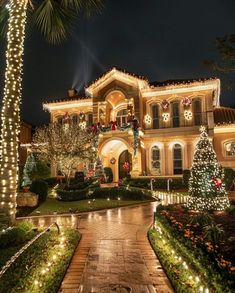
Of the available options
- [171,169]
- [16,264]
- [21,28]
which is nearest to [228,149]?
[171,169]

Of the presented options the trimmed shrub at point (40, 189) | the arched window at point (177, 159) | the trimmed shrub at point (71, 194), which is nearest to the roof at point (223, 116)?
the arched window at point (177, 159)

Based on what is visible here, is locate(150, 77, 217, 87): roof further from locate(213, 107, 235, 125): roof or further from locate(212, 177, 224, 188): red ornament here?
locate(212, 177, 224, 188): red ornament

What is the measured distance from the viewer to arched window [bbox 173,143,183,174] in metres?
26.5

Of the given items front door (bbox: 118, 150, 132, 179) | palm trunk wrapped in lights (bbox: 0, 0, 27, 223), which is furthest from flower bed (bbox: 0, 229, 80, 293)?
front door (bbox: 118, 150, 132, 179)

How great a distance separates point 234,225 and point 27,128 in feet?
112

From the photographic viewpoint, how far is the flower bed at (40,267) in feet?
15.3

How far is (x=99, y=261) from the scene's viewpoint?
658 cm

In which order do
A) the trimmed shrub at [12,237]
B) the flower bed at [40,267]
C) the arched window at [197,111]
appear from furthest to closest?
1. the arched window at [197,111]
2. the trimmed shrub at [12,237]
3. the flower bed at [40,267]

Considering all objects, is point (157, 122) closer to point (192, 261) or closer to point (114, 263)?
point (114, 263)

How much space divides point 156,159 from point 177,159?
1.97 metres

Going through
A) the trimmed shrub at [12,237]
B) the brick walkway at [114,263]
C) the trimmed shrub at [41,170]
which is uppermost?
the trimmed shrub at [41,170]

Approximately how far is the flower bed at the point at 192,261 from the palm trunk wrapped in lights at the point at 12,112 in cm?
420

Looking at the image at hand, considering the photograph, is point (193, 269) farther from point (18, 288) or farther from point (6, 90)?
point (6, 90)

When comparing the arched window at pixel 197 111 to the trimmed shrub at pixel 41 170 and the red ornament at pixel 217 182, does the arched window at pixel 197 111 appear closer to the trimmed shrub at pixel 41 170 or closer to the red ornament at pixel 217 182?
the trimmed shrub at pixel 41 170
